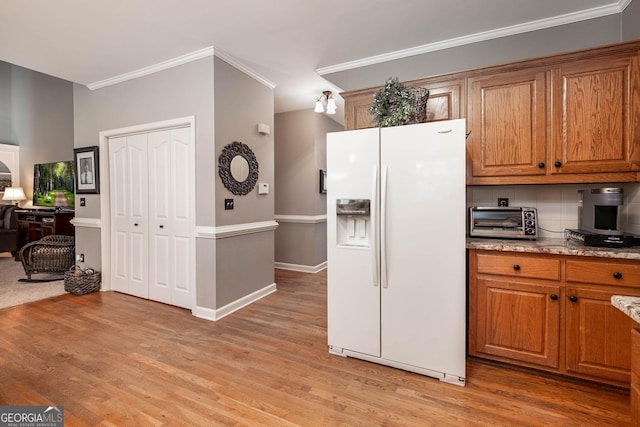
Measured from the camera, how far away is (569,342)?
196 centimetres

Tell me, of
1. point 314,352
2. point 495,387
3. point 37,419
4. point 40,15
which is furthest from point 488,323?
point 40,15

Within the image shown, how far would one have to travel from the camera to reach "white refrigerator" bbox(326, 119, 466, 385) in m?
1.97

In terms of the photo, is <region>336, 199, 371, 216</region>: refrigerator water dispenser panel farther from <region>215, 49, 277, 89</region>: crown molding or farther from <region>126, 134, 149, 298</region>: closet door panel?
<region>126, 134, 149, 298</region>: closet door panel

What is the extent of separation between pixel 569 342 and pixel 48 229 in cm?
749

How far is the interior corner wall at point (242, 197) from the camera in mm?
3123

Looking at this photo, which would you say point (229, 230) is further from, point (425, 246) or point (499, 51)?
point (499, 51)

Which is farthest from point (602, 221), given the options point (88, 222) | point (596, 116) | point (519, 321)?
point (88, 222)

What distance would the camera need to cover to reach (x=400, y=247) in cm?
212

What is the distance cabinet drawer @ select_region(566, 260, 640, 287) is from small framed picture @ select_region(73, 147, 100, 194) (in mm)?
5014

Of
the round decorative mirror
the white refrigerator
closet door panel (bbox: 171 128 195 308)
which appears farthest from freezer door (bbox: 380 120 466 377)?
closet door panel (bbox: 171 128 195 308)

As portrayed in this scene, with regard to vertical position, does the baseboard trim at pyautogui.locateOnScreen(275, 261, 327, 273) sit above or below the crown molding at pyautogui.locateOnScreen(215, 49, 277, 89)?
below

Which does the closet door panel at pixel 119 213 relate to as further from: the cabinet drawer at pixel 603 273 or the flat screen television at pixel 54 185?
the cabinet drawer at pixel 603 273

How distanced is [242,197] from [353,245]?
1671 millimetres

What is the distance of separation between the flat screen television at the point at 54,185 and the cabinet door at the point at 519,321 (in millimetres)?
7139
